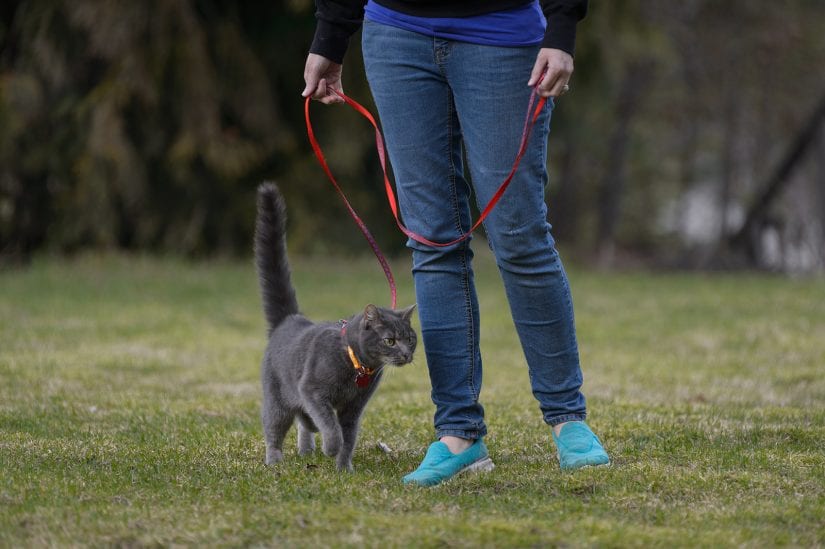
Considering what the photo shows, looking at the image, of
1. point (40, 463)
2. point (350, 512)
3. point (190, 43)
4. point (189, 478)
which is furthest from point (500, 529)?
point (190, 43)

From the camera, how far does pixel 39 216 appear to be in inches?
472

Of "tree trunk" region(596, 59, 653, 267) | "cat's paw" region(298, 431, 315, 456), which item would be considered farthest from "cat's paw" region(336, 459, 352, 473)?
"tree trunk" region(596, 59, 653, 267)

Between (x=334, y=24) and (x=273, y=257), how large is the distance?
92 centimetres

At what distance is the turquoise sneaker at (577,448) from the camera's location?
11.0 feet

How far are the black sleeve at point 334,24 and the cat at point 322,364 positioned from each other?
0.64 metres

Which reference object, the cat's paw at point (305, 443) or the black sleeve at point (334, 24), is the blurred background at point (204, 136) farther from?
the black sleeve at point (334, 24)

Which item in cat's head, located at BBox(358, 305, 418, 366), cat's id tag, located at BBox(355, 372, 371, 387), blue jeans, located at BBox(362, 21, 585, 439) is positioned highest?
blue jeans, located at BBox(362, 21, 585, 439)

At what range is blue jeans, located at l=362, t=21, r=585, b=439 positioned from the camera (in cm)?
317

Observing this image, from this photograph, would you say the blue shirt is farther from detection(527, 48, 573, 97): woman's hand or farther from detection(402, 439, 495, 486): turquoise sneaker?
detection(402, 439, 495, 486): turquoise sneaker

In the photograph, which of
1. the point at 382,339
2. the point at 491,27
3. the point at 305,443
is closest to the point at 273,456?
the point at 305,443

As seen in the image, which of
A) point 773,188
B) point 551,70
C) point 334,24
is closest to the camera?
point 551,70

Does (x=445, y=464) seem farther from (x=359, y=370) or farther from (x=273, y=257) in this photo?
(x=273, y=257)

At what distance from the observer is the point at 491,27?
3143 millimetres

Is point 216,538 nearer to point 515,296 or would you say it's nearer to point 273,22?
point 515,296
